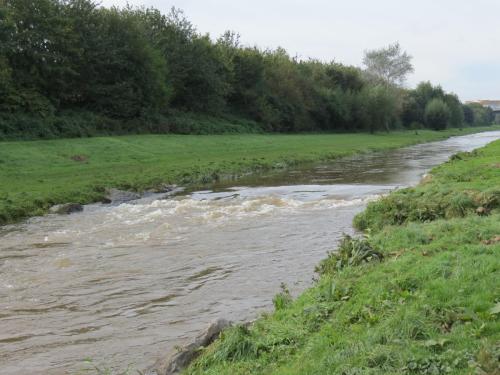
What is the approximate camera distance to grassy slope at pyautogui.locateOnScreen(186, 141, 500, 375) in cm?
578

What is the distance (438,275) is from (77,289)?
23.1 feet

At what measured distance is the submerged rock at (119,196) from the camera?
22.7m

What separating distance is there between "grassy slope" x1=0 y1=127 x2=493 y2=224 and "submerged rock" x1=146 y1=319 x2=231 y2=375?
1332cm

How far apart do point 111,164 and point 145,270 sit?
Result: 2038 centimetres

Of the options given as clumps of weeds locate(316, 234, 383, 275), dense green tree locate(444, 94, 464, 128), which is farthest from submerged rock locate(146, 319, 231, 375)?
dense green tree locate(444, 94, 464, 128)

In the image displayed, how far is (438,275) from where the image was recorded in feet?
26.7

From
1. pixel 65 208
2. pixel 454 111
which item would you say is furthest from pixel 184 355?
pixel 454 111

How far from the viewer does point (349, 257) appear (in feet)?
34.3

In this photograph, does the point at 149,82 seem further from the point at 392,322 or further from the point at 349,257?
the point at 392,322

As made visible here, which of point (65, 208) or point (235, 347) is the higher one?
point (65, 208)

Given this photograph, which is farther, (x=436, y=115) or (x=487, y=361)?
(x=436, y=115)

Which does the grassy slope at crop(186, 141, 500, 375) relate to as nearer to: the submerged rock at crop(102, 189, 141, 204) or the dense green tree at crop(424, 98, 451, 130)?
the submerged rock at crop(102, 189, 141, 204)

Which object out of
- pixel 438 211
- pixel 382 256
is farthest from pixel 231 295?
pixel 438 211

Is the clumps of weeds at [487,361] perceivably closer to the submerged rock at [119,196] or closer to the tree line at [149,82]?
the submerged rock at [119,196]
